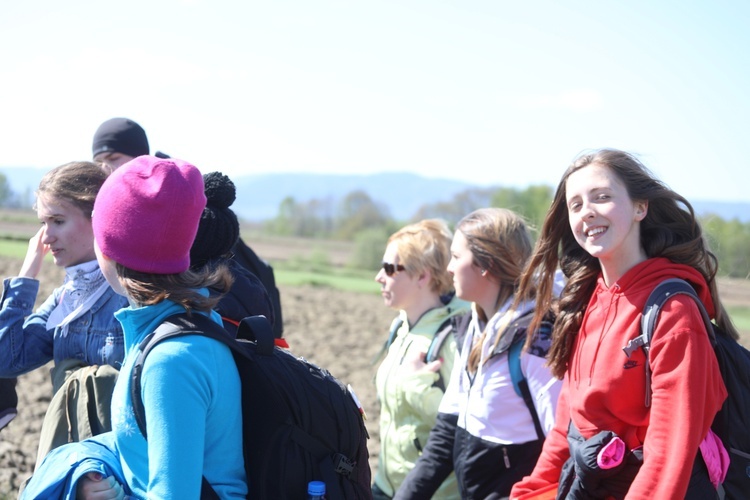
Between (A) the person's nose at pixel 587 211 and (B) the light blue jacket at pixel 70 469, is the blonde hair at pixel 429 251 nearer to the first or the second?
(A) the person's nose at pixel 587 211

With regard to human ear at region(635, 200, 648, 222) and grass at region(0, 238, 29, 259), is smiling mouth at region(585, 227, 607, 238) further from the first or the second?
grass at region(0, 238, 29, 259)

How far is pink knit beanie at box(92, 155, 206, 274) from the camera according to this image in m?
2.02

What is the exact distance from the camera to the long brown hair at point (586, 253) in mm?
2582

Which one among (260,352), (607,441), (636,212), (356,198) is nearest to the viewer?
(260,352)

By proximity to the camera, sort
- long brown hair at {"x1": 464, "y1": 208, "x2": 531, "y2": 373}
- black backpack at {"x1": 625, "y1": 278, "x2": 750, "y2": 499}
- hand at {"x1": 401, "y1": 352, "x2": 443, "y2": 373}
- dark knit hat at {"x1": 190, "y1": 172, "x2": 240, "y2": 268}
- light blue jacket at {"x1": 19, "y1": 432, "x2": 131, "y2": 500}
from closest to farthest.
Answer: light blue jacket at {"x1": 19, "y1": 432, "x2": 131, "y2": 500} → black backpack at {"x1": 625, "y1": 278, "x2": 750, "y2": 499} → dark knit hat at {"x1": 190, "y1": 172, "x2": 240, "y2": 268} → long brown hair at {"x1": 464, "y1": 208, "x2": 531, "y2": 373} → hand at {"x1": 401, "y1": 352, "x2": 443, "y2": 373}

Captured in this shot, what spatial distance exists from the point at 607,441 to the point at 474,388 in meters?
0.89

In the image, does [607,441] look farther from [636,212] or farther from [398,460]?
[398,460]

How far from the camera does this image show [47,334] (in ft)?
10.1

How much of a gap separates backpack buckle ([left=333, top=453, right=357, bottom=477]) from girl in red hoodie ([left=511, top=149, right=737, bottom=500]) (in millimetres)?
809

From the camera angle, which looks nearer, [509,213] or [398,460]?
Answer: [509,213]

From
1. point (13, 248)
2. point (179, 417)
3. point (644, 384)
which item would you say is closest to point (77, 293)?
point (179, 417)

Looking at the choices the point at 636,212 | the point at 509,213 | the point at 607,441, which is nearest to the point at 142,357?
the point at 607,441

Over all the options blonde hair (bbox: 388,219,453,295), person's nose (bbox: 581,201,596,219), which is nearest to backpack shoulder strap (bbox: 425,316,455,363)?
blonde hair (bbox: 388,219,453,295)

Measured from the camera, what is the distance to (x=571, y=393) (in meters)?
2.69
